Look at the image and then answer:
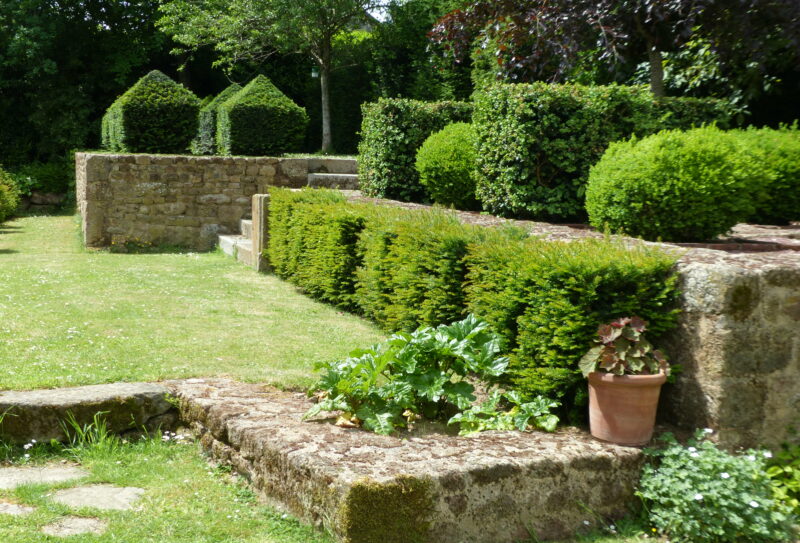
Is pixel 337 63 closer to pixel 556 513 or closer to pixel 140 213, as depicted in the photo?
pixel 140 213

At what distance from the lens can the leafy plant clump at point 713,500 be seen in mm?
3125

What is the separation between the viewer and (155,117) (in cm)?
1188

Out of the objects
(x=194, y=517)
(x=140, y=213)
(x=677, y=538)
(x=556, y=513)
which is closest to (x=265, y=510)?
(x=194, y=517)

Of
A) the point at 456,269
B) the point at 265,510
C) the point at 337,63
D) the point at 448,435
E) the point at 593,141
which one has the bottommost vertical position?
the point at 265,510

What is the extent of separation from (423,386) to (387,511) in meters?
0.94

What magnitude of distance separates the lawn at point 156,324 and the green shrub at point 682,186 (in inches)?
85.8

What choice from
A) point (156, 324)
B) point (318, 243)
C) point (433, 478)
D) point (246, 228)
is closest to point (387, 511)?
point (433, 478)

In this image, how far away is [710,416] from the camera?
350 cm

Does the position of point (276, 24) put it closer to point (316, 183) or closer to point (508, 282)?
point (316, 183)

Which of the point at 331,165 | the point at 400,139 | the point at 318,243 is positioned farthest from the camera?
the point at 331,165

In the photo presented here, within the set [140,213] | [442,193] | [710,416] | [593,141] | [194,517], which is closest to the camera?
[194,517]

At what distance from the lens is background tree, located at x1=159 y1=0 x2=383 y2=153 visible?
16344 millimetres

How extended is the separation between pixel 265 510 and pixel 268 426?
1.41 ft

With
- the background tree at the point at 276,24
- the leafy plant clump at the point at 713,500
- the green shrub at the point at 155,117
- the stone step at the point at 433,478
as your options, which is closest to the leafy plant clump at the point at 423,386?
the stone step at the point at 433,478
